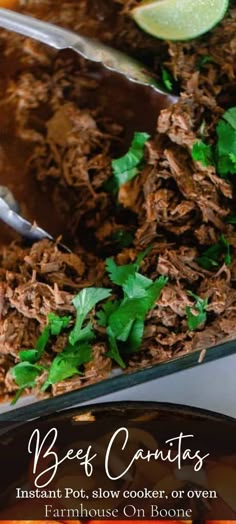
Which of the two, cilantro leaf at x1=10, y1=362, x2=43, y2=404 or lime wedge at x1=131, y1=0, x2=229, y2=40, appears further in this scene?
lime wedge at x1=131, y1=0, x2=229, y2=40

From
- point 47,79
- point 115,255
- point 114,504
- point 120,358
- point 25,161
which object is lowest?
point 114,504

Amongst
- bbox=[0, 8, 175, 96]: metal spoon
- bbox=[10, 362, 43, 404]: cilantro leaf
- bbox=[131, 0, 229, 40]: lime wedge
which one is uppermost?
bbox=[131, 0, 229, 40]: lime wedge

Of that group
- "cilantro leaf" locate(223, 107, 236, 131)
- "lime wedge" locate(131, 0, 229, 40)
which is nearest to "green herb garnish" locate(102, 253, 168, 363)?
"cilantro leaf" locate(223, 107, 236, 131)

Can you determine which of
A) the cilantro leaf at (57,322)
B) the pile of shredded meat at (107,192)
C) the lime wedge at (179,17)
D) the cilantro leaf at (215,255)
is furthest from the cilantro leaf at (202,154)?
the cilantro leaf at (57,322)

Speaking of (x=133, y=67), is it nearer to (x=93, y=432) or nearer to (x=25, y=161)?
(x=25, y=161)

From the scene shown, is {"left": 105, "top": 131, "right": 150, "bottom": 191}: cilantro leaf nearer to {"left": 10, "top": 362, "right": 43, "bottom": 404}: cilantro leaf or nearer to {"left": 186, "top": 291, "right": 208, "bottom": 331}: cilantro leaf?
{"left": 186, "top": 291, "right": 208, "bottom": 331}: cilantro leaf

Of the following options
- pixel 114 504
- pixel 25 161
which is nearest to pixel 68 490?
pixel 114 504

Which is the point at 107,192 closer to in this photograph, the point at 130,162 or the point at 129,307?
the point at 130,162
